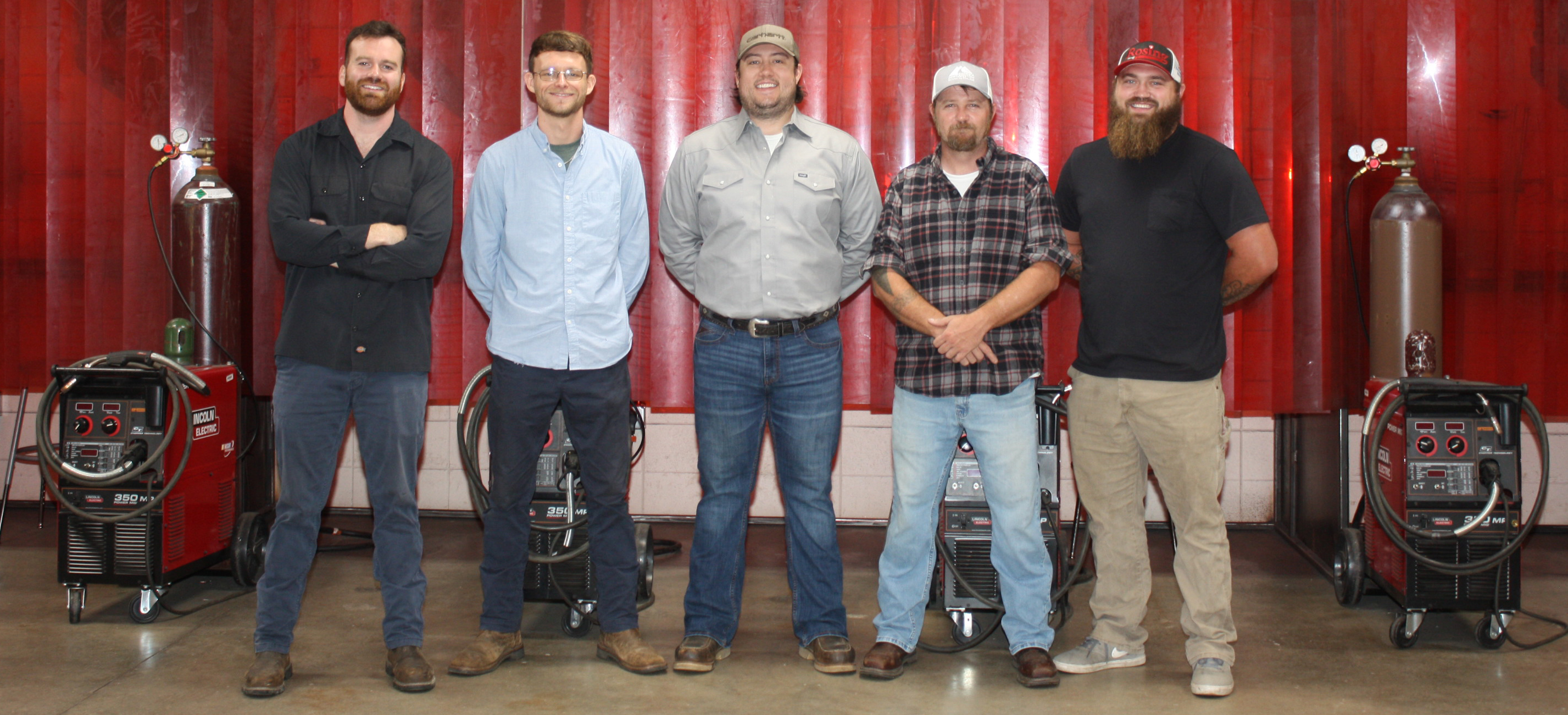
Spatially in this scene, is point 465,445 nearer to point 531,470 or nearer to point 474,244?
point 531,470

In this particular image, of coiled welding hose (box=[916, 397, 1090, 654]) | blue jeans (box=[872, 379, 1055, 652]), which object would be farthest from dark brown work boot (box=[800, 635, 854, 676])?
coiled welding hose (box=[916, 397, 1090, 654])

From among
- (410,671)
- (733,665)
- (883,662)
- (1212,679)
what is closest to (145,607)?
(410,671)

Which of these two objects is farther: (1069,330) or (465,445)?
(1069,330)

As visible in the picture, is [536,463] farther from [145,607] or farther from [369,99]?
[145,607]

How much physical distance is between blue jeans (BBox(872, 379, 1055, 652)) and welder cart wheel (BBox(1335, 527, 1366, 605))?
135 centimetres

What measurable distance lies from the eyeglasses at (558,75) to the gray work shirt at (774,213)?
1.30 ft

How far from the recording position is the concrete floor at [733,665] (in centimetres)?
272

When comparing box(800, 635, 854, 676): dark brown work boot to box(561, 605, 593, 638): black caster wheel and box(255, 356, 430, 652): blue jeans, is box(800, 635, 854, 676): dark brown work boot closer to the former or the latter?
box(561, 605, 593, 638): black caster wheel

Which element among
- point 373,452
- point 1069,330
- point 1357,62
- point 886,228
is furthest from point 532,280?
point 1357,62

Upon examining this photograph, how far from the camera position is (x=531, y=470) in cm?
296

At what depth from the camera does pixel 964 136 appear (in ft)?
9.44

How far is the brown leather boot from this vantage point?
2932 mm

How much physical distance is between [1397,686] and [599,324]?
2478 millimetres

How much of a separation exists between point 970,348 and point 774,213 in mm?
681
